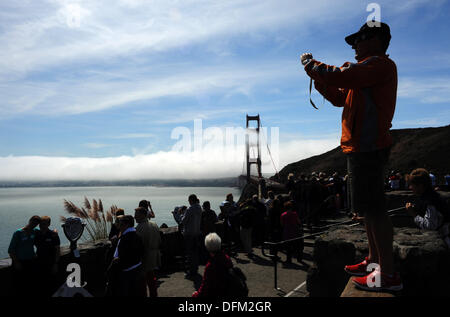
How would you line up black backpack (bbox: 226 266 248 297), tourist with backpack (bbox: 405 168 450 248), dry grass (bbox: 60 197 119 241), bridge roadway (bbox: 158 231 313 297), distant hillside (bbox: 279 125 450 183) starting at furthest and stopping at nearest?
distant hillside (bbox: 279 125 450 183), dry grass (bbox: 60 197 119 241), bridge roadway (bbox: 158 231 313 297), black backpack (bbox: 226 266 248 297), tourist with backpack (bbox: 405 168 450 248)

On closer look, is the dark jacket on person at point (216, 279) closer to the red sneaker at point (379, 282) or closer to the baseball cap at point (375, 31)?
the red sneaker at point (379, 282)

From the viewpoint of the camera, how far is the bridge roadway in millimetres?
5617

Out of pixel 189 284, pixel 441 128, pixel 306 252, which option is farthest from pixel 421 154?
pixel 189 284

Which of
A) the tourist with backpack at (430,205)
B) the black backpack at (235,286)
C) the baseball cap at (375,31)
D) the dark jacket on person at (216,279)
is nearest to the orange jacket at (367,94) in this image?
the baseball cap at (375,31)

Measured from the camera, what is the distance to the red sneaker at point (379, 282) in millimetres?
2166

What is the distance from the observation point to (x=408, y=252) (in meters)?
2.77

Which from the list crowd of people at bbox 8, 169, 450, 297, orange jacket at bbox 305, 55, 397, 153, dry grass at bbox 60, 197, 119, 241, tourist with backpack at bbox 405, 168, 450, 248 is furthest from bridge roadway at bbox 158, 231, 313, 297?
orange jacket at bbox 305, 55, 397, 153

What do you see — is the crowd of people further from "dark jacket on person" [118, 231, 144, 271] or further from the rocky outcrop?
the rocky outcrop

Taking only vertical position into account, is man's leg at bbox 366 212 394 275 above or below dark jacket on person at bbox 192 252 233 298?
above

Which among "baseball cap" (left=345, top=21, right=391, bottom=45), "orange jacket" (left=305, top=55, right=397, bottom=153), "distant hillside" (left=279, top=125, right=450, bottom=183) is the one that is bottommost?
"orange jacket" (left=305, top=55, right=397, bottom=153)

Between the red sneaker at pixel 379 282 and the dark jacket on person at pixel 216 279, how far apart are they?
1458 millimetres

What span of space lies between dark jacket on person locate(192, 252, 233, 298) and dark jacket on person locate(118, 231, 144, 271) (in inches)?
47.2

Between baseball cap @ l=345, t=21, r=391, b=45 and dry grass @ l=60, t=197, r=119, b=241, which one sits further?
dry grass @ l=60, t=197, r=119, b=241

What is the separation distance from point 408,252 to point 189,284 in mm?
4403
